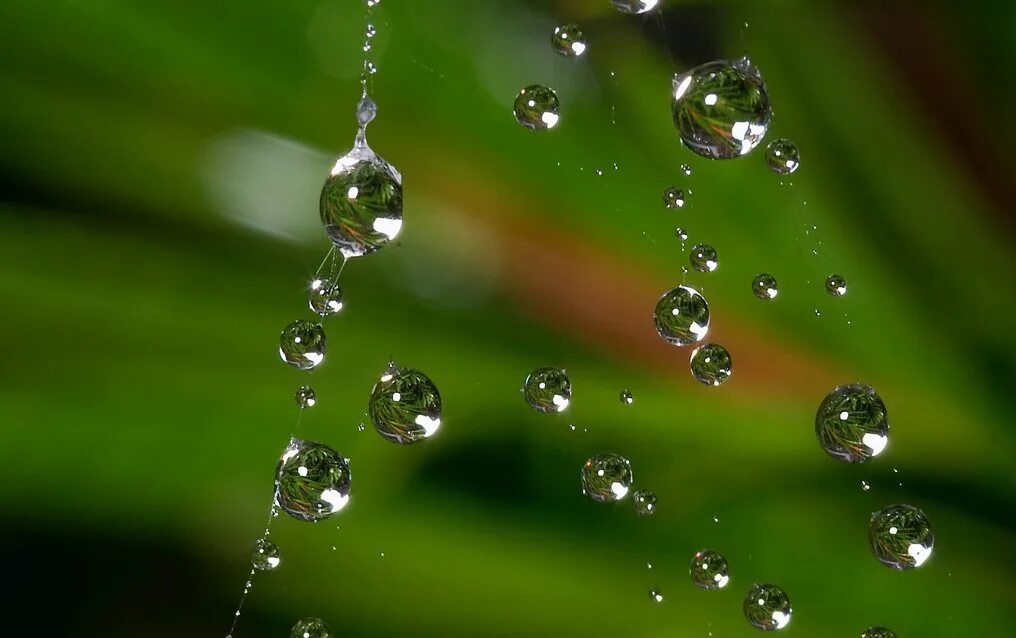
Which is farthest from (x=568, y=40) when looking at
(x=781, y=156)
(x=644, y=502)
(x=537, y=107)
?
(x=644, y=502)

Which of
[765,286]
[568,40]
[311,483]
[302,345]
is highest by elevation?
[568,40]

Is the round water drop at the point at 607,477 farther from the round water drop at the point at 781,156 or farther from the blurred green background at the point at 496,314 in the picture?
the round water drop at the point at 781,156

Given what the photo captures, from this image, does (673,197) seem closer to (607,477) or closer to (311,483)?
(607,477)

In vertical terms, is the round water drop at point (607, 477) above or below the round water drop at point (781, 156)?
below

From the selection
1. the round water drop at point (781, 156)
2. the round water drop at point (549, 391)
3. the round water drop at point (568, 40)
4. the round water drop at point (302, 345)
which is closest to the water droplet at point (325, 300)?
the round water drop at point (302, 345)

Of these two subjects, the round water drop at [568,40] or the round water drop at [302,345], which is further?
the round water drop at [568,40]

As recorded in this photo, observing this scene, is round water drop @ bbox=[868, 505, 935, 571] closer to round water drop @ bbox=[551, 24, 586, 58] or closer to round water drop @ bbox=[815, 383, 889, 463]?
round water drop @ bbox=[815, 383, 889, 463]
